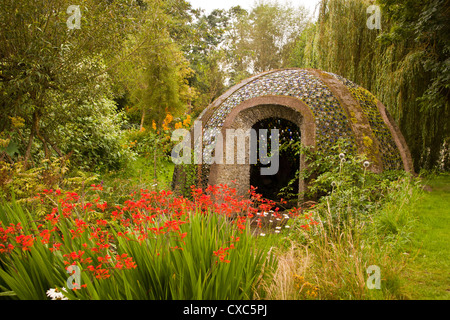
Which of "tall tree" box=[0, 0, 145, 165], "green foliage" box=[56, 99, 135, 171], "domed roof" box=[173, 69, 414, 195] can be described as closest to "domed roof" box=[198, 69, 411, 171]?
"domed roof" box=[173, 69, 414, 195]

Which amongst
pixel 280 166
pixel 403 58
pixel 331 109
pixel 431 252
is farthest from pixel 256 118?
pixel 403 58

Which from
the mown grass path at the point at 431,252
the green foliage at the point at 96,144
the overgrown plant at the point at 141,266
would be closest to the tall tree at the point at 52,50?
the green foliage at the point at 96,144

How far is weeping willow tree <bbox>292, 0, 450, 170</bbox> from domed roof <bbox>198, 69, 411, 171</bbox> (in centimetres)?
145

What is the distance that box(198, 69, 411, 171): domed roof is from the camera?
19.5 feet

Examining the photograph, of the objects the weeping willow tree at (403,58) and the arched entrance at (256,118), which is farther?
the weeping willow tree at (403,58)

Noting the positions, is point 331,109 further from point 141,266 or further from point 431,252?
point 141,266

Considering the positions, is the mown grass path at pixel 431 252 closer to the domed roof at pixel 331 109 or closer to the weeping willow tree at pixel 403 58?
the domed roof at pixel 331 109

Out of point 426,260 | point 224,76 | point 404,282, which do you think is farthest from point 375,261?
point 224,76

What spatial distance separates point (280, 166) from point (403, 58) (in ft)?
14.1

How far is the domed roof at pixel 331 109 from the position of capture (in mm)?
5949

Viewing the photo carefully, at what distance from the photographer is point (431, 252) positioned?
11.5 ft

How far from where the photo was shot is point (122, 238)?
2.46m

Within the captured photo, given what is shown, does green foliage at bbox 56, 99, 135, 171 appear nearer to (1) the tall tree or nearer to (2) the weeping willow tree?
(1) the tall tree

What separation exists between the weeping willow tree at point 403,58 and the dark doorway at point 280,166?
9.16 ft
